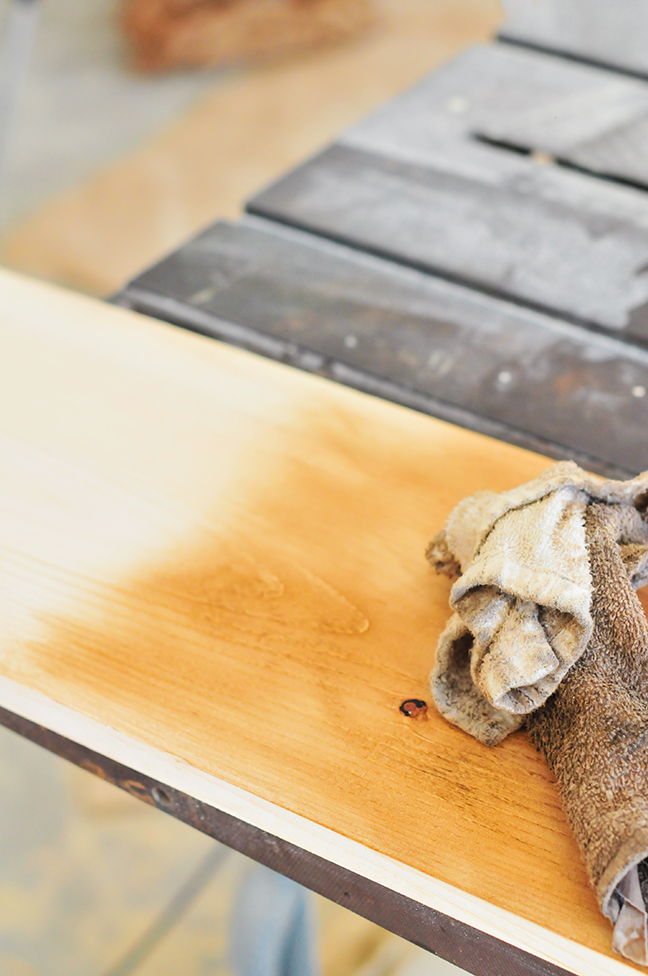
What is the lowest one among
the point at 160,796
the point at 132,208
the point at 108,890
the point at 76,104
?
the point at 108,890

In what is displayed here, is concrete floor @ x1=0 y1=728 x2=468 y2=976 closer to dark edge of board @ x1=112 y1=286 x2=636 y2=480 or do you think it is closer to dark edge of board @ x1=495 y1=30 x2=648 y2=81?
dark edge of board @ x1=112 y1=286 x2=636 y2=480

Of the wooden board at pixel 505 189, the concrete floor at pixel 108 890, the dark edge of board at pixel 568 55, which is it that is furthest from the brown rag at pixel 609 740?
the dark edge of board at pixel 568 55

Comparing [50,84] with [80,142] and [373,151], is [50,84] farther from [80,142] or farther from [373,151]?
[373,151]

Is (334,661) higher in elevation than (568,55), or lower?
lower

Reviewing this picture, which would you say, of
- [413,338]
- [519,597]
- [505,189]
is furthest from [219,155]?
[519,597]

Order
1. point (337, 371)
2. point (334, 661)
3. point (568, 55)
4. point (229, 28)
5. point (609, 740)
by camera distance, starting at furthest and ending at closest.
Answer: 1. point (229, 28)
2. point (568, 55)
3. point (337, 371)
4. point (334, 661)
5. point (609, 740)

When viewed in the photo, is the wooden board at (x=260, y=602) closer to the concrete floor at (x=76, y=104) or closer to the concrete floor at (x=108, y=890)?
the concrete floor at (x=108, y=890)

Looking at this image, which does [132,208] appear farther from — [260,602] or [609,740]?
[609,740]
